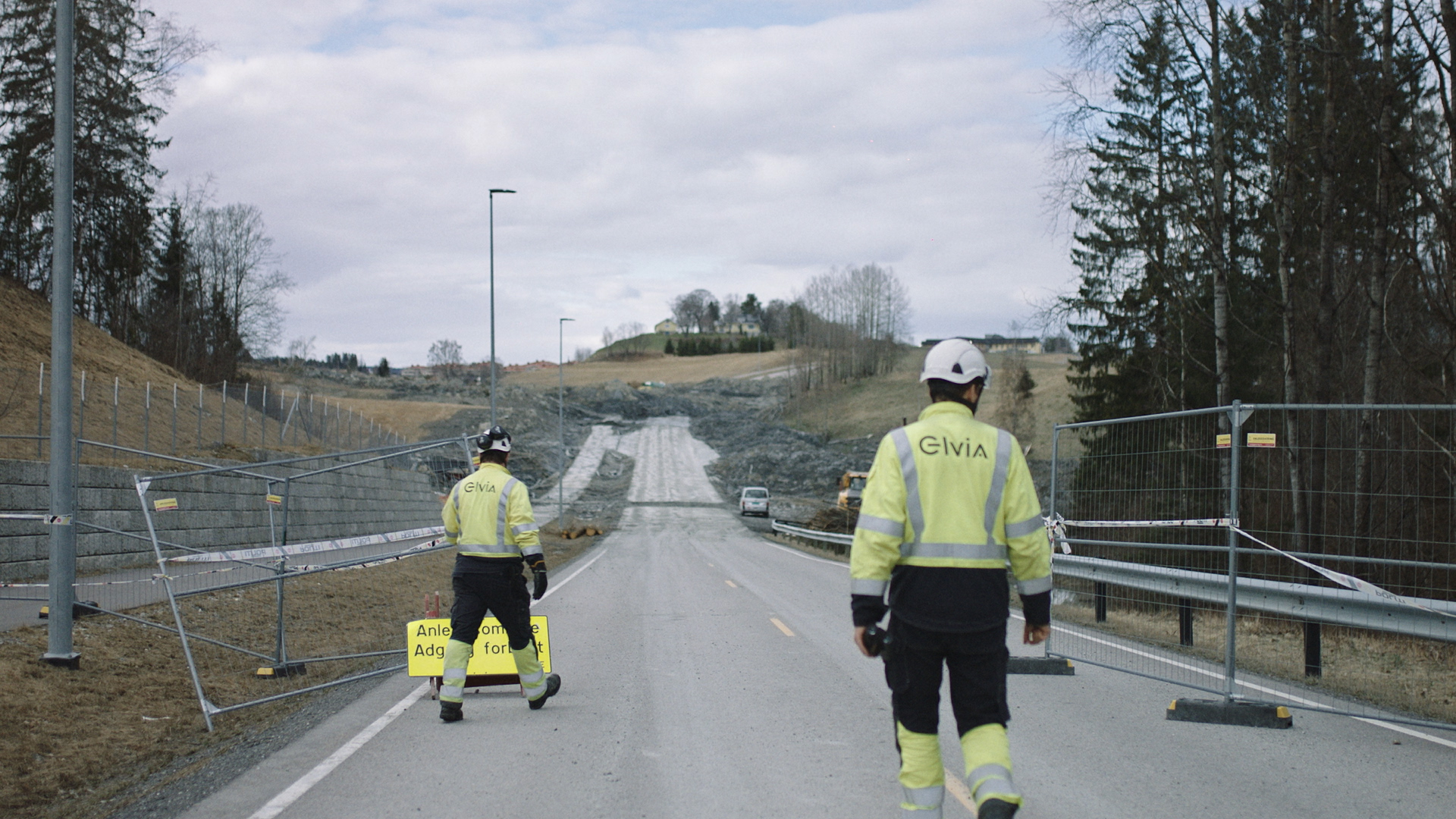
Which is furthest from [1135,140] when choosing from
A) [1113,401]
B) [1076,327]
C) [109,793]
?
[109,793]

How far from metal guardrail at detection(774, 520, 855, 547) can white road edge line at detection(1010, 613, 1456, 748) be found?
53.6 ft

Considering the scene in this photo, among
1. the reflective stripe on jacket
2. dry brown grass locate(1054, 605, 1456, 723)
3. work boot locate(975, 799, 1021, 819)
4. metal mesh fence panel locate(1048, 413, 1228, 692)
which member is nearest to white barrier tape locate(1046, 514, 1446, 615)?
metal mesh fence panel locate(1048, 413, 1228, 692)

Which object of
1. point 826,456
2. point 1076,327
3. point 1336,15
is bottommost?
point 826,456

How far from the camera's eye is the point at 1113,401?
34.2 metres

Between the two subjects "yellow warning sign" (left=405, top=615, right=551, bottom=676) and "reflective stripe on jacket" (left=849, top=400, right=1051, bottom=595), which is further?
"yellow warning sign" (left=405, top=615, right=551, bottom=676)

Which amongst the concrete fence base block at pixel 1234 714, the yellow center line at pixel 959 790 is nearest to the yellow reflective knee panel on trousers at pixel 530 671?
the yellow center line at pixel 959 790

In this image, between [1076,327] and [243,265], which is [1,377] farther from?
[243,265]

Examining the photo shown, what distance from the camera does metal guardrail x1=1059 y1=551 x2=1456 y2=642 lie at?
7.28 m

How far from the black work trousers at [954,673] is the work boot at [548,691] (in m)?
4.35

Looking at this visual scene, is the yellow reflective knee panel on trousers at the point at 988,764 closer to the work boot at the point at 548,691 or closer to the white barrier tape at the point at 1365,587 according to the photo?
the white barrier tape at the point at 1365,587

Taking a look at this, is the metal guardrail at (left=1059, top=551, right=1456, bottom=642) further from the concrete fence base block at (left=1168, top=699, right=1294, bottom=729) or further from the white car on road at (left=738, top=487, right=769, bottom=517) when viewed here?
the white car on road at (left=738, top=487, right=769, bottom=517)

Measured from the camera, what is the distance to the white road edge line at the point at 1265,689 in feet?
22.9

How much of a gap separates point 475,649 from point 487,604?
1369 millimetres

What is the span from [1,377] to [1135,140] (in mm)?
27050
